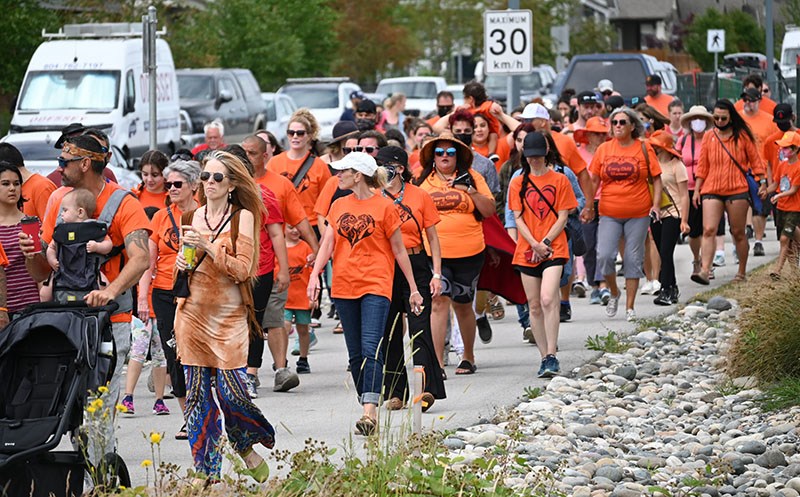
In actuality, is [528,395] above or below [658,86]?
below

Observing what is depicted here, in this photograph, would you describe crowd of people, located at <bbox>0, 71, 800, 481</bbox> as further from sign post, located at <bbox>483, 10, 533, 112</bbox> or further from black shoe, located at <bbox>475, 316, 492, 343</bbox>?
sign post, located at <bbox>483, 10, 533, 112</bbox>

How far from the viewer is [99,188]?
8297 millimetres

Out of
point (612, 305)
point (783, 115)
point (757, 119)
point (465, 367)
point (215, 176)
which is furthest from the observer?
point (757, 119)

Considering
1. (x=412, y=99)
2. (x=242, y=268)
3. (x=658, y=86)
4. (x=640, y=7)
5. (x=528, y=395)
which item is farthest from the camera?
(x=412, y=99)

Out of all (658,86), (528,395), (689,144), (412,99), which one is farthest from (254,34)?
(528,395)

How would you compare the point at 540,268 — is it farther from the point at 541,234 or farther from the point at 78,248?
the point at 78,248

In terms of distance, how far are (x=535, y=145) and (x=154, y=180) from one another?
2.91m

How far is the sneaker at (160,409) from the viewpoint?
1092 centimetres

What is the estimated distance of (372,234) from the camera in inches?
392

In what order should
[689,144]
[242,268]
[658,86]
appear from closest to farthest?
[242,268] < [689,144] < [658,86]

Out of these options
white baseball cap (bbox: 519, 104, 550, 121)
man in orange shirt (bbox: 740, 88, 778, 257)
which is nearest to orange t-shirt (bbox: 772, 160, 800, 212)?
man in orange shirt (bbox: 740, 88, 778, 257)

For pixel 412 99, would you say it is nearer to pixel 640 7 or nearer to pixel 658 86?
pixel 640 7

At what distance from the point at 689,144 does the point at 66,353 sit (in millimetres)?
11546

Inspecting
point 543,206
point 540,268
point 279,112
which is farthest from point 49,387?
point 279,112
